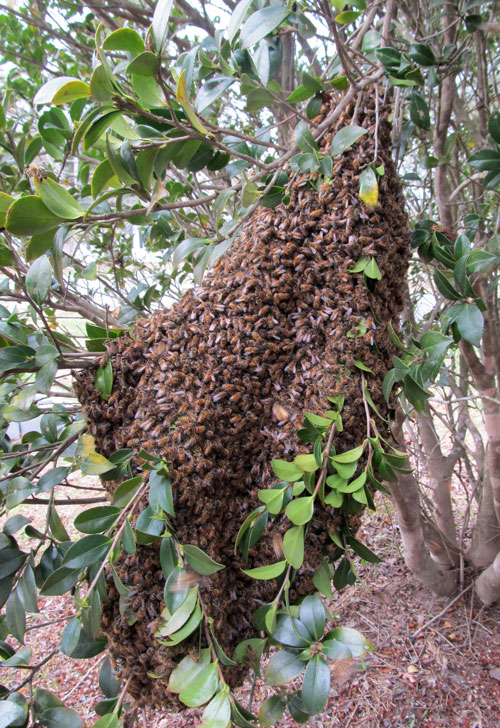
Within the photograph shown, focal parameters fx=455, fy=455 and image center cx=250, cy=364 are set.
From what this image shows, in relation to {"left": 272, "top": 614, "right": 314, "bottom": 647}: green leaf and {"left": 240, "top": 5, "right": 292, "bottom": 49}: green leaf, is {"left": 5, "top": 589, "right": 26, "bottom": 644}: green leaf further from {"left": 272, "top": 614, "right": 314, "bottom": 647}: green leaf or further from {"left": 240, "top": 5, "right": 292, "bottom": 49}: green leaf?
{"left": 240, "top": 5, "right": 292, "bottom": 49}: green leaf

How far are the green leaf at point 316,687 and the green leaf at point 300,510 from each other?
19 cm

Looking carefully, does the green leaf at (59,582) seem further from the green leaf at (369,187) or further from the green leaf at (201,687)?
the green leaf at (369,187)

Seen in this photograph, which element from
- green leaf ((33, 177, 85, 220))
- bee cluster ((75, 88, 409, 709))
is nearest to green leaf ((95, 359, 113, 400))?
bee cluster ((75, 88, 409, 709))

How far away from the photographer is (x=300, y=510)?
25.7 inches

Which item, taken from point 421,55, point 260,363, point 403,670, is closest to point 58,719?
point 260,363

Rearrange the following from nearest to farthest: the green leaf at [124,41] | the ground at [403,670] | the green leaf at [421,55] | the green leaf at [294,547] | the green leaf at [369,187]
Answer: the green leaf at [124,41]
the green leaf at [294,547]
the green leaf at [369,187]
the green leaf at [421,55]
the ground at [403,670]

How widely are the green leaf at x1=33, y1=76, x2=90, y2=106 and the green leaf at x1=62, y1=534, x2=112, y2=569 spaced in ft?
1.90

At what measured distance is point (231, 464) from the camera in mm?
795

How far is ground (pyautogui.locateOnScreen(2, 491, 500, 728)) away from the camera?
159cm

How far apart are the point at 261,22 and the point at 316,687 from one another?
970mm

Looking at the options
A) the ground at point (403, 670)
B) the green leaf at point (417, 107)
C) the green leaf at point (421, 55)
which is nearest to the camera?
the green leaf at point (421, 55)

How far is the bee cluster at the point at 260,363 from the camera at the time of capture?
749mm

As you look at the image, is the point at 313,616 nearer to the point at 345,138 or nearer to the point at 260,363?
the point at 260,363

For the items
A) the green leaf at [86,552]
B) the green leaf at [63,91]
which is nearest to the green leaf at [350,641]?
the green leaf at [86,552]
